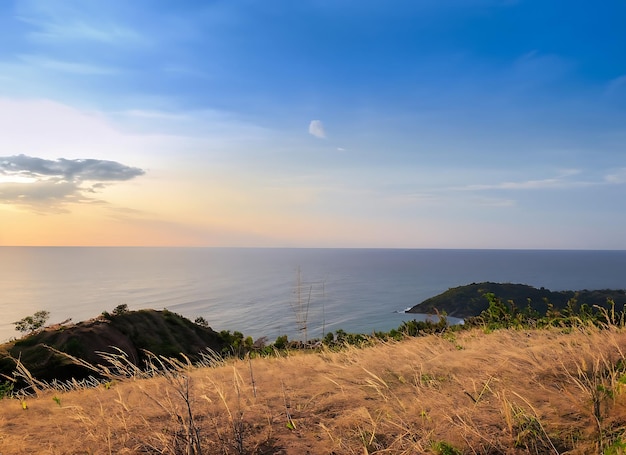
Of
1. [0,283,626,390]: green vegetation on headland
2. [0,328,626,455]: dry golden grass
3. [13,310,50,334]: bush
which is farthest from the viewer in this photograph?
Result: [13,310,50,334]: bush

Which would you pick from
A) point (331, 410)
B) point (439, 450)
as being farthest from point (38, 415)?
point (439, 450)

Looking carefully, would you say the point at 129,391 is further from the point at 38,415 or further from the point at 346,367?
the point at 346,367

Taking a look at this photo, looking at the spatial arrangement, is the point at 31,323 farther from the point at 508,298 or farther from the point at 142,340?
the point at 508,298

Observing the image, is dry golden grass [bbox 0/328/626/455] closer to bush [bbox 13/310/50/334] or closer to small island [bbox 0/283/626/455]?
small island [bbox 0/283/626/455]

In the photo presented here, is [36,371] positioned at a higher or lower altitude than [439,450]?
lower

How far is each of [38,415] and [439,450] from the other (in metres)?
6.82

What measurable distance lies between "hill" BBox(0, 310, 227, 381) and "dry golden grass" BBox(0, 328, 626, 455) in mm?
15867

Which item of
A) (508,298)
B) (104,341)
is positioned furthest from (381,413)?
(508,298)

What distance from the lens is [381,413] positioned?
5.19 metres

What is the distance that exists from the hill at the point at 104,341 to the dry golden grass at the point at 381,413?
625 inches

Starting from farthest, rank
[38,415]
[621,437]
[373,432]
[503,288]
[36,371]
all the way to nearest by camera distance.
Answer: [503,288]
[36,371]
[38,415]
[373,432]
[621,437]

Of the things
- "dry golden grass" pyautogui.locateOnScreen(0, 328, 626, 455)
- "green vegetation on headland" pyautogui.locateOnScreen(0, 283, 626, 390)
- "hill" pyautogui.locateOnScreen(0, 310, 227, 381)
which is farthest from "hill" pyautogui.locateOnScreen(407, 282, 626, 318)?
"dry golden grass" pyautogui.locateOnScreen(0, 328, 626, 455)

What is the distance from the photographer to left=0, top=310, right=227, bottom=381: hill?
27.0 m

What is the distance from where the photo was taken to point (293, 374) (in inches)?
308
